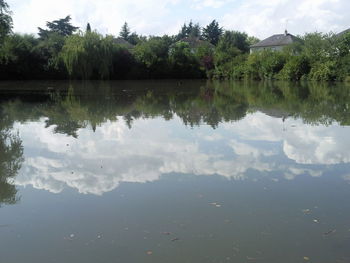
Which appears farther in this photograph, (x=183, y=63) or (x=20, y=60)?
(x=183, y=63)

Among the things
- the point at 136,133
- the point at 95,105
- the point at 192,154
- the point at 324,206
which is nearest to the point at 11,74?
the point at 95,105

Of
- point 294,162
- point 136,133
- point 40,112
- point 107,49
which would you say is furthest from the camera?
point 107,49

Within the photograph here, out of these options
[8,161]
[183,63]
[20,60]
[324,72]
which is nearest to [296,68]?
[324,72]

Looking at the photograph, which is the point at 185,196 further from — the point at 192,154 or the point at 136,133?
the point at 136,133

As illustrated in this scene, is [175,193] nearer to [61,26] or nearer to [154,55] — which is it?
[154,55]

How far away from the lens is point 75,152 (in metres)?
9.15

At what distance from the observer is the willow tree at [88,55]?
4378 centimetres

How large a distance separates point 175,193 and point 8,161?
4.12 m

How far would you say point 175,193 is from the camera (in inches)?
245

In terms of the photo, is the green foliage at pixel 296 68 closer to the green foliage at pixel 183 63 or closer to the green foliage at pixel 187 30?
the green foliage at pixel 183 63

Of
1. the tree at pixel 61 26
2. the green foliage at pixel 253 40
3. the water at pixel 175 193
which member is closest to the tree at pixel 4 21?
the water at pixel 175 193

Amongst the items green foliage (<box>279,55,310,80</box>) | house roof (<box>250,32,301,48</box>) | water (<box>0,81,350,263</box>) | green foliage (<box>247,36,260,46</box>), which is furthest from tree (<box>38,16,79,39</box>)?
water (<box>0,81,350,263</box>)

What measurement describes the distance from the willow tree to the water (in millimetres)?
32800

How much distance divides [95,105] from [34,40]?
119ft
